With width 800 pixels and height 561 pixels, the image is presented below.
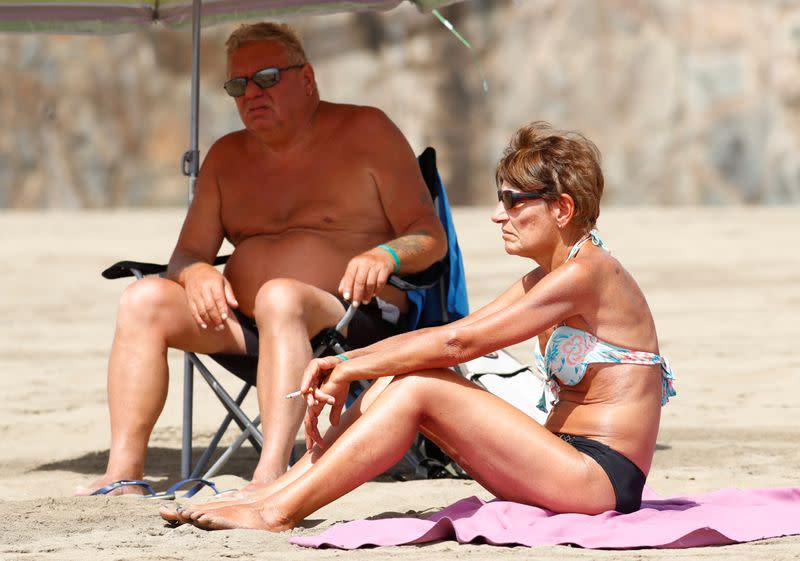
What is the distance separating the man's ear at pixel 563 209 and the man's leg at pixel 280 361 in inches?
34.7

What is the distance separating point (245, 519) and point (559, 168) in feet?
3.39

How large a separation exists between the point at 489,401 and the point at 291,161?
1522 mm

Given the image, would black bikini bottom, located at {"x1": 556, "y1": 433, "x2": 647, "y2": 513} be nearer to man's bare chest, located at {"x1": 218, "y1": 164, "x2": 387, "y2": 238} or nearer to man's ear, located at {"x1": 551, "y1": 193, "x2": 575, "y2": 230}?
man's ear, located at {"x1": 551, "y1": 193, "x2": 575, "y2": 230}

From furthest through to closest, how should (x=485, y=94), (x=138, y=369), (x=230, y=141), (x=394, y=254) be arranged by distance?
1. (x=485, y=94)
2. (x=230, y=141)
3. (x=394, y=254)
4. (x=138, y=369)

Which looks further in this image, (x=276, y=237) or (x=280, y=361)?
(x=276, y=237)

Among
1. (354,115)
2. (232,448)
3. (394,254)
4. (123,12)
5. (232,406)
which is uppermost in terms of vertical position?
(123,12)

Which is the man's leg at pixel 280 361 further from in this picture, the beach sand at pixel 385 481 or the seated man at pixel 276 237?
the beach sand at pixel 385 481

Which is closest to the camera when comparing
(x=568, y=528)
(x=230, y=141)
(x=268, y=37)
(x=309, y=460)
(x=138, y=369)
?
(x=568, y=528)

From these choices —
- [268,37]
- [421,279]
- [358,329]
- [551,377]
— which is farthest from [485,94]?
[551,377]

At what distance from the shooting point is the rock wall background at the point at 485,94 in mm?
17547

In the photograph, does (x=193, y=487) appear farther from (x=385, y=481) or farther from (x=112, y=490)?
(x=385, y=481)

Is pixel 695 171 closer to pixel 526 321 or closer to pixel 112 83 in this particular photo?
pixel 112 83

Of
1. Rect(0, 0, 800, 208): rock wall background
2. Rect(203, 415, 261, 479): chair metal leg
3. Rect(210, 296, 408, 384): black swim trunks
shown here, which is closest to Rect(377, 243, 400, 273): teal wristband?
Rect(210, 296, 408, 384): black swim trunks

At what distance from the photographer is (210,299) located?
3.94m
